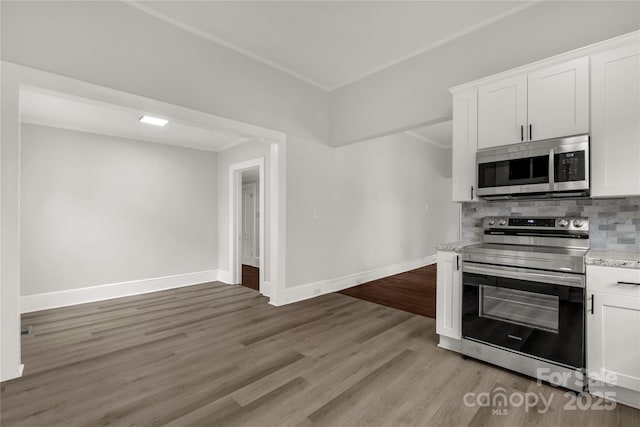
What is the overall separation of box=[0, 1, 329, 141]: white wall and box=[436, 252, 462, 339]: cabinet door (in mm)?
2806

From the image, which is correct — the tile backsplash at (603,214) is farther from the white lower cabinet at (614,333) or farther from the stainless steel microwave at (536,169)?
the white lower cabinet at (614,333)

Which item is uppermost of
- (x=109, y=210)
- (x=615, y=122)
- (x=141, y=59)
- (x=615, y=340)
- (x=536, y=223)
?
(x=141, y=59)

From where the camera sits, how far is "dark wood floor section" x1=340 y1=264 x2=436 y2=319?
4.12 m

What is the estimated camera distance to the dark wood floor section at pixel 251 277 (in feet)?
18.2

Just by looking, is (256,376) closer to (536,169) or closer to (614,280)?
(614,280)

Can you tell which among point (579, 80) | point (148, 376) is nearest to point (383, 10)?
point (579, 80)

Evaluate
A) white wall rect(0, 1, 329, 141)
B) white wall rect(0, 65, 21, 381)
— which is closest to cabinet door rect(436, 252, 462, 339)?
white wall rect(0, 1, 329, 141)

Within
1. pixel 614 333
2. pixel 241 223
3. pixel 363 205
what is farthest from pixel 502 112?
pixel 241 223

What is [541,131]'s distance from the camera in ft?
7.88

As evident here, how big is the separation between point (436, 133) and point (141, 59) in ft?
19.8

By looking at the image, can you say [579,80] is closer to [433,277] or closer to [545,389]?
[545,389]

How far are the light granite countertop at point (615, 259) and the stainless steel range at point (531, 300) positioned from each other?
0.22 feet

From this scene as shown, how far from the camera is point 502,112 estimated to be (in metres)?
2.60

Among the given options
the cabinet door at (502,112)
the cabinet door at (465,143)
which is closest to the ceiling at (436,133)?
the cabinet door at (465,143)
